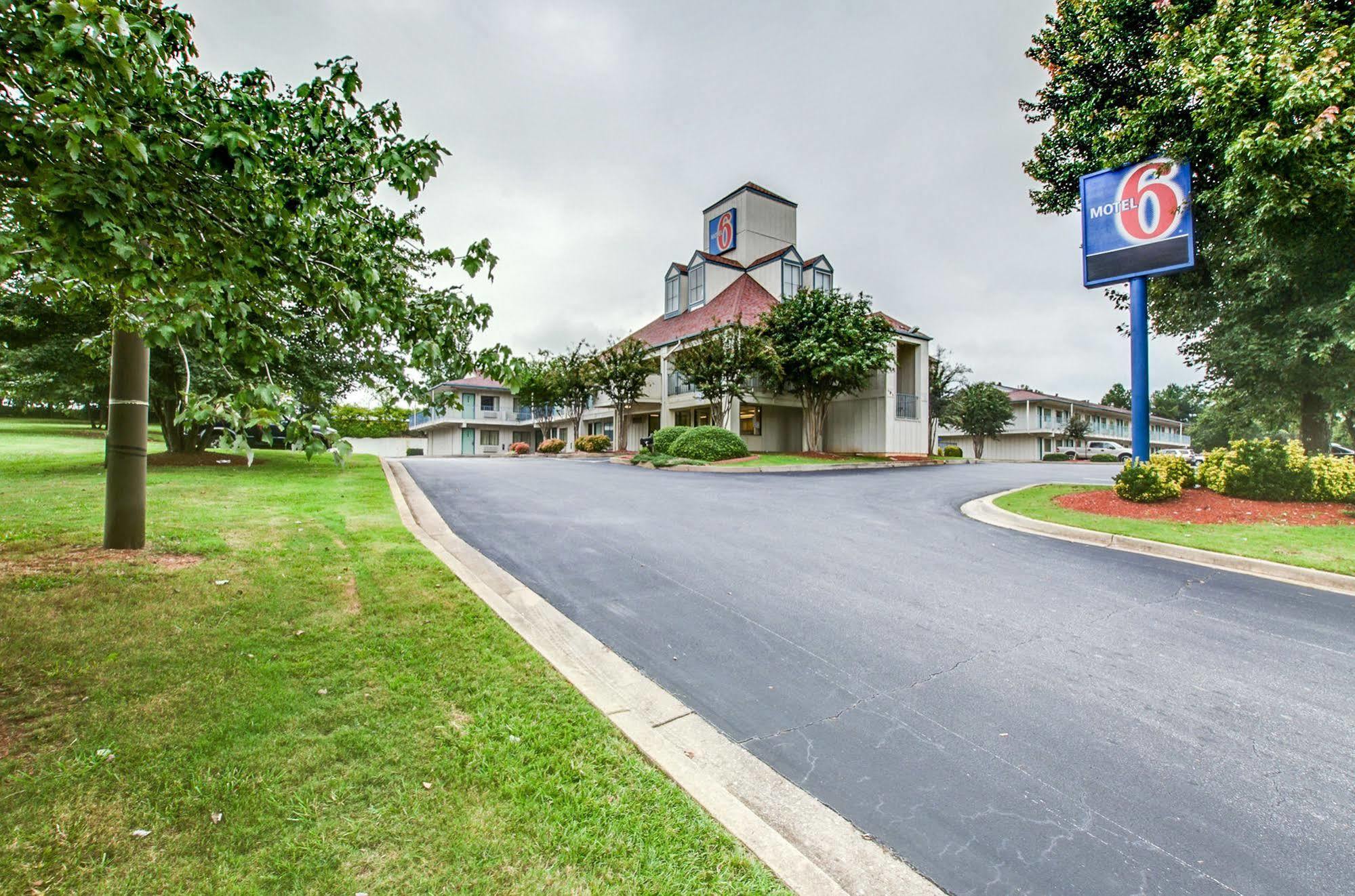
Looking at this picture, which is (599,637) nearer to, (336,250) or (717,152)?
(336,250)

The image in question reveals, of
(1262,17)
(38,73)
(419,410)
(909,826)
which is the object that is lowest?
(909,826)

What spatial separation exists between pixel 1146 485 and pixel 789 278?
70.3 feet

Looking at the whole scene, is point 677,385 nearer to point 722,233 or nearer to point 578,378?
point 578,378

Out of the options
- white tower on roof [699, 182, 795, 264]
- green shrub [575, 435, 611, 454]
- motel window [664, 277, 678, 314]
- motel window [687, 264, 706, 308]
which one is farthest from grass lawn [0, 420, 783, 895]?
white tower on roof [699, 182, 795, 264]

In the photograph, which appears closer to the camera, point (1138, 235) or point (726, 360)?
point (1138, 235)

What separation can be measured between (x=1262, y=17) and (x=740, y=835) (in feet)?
49.9

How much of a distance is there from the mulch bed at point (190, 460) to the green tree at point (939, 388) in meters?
26.8

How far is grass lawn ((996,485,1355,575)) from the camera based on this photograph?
661cm

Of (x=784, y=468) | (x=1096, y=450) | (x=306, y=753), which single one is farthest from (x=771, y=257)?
(x=1096, y=450)

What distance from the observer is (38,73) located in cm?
228

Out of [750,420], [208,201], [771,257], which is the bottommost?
[208,201]

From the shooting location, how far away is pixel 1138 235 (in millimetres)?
11500

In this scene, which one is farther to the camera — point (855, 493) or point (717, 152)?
point (717, 152)

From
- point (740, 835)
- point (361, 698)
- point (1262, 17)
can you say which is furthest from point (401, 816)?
point (1262, 17)
